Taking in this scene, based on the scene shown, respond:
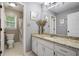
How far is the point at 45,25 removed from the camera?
186 cm

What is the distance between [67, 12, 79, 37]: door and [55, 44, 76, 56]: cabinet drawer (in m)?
0.32

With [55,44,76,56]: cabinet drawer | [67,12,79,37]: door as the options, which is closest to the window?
[55,44,76,56]: cabinet drawer

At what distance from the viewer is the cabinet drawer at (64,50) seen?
1.23m

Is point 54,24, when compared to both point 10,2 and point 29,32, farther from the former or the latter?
point 10,2

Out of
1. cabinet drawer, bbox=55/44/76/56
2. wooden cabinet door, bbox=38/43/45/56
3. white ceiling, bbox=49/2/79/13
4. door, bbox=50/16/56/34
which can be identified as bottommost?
wooden cabinet door, bbox=38/43/45/56

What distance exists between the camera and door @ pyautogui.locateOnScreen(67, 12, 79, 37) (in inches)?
56.6

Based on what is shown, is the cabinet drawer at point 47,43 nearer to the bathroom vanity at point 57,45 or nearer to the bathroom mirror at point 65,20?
the bathroom vanity at point 57,45

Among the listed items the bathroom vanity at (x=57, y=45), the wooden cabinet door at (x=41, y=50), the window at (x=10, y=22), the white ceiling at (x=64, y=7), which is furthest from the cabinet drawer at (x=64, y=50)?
the window at (x=10, y=22)

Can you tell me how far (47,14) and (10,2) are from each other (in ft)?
2.45

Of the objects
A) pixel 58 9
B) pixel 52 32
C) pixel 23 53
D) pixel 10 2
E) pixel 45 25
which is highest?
pixel 10 2

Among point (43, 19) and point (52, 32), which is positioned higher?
point (43, 19)

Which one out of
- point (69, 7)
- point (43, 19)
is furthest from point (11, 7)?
point (69, 7)

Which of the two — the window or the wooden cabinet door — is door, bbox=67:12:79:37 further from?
the window

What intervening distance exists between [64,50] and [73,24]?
0.46 metres
